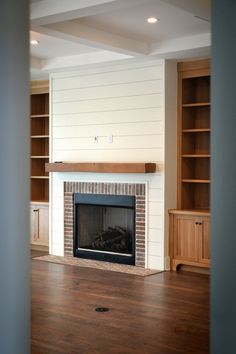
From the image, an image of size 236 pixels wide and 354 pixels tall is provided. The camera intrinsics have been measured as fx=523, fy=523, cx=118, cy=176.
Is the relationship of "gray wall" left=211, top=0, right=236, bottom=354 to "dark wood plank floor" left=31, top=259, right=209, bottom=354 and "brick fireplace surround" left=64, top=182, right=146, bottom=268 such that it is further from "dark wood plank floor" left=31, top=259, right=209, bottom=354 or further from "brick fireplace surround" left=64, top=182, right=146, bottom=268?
"brick fireplace surround" left=64, top=182, right=146, bottom=268

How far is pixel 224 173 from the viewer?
1.79 metres

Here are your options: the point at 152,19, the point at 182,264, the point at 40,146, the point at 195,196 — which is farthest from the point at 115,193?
the point at 152,19

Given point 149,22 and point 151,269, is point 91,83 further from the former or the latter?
point 151,269

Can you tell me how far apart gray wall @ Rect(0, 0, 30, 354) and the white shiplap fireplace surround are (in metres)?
A: 4.90

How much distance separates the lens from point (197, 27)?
5680 mm

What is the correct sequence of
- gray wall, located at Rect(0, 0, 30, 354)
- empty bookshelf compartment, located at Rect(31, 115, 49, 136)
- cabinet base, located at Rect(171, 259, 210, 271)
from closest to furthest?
gray wall, located at Rect(0, 0, 30, 354) → cabinet base, located at Rect(171, 259, 210, 271) → empty bookshelf compartment, located at Rect(31, 115, 49, 136)

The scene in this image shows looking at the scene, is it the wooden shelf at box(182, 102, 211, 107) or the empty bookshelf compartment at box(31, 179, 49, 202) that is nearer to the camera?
the wooden shelf at box(182, 102, 211, 107)

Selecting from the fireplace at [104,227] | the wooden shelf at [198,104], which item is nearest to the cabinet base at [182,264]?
the fireplace at [104,227]

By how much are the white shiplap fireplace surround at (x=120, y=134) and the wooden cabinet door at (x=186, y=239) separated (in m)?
0.15

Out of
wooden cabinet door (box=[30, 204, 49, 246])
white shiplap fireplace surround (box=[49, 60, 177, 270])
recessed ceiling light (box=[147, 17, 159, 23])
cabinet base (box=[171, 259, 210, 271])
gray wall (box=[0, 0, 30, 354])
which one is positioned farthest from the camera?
wooden cabinet door (box=[30, 204, 49, 246])

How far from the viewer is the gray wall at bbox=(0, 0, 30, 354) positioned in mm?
1931

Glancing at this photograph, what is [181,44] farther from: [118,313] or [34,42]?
[118,313]

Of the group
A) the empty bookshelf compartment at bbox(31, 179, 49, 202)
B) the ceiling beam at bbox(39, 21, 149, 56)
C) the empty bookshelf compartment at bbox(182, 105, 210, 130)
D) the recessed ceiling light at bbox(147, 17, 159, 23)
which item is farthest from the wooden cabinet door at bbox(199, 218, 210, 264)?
the empty bookshelf compartment at bbox(31, 179, 49, 202)

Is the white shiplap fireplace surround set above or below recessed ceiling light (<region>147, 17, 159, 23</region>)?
below
